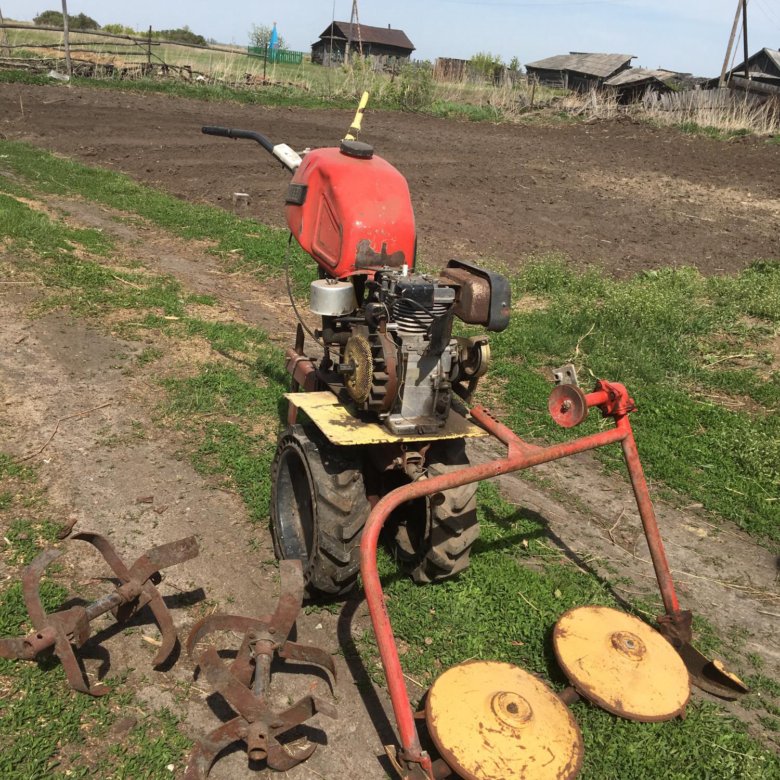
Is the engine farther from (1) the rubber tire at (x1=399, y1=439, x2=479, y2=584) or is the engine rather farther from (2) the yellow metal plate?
(1) the rubber tire at (x1=399, y1=439, x2=479, y2=584)

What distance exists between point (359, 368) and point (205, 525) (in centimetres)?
149

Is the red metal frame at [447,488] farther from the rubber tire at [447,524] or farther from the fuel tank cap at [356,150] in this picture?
the fuel tank cap at [356,150]

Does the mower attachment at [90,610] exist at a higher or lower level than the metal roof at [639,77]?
lower

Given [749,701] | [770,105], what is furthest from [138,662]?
[770,105]

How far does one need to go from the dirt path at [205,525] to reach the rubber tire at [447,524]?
44cm

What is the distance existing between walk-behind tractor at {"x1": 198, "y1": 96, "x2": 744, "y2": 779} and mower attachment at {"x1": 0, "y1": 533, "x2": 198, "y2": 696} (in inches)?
25.9

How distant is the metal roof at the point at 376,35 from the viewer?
55031mm

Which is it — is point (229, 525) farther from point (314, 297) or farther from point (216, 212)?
point (216, 212)

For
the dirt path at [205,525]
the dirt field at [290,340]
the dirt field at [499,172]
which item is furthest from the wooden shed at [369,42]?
the dirt path at [205,525]

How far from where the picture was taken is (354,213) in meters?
3.63

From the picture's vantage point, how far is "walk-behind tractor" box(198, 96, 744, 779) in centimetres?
270

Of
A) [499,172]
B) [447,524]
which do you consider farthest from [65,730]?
[499,172]

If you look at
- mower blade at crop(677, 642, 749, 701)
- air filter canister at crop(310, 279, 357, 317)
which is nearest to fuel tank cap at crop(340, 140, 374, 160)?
air filter canister at crop(310, 279, 357, 317)

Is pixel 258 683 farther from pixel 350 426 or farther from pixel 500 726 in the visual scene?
pixel 350 426
